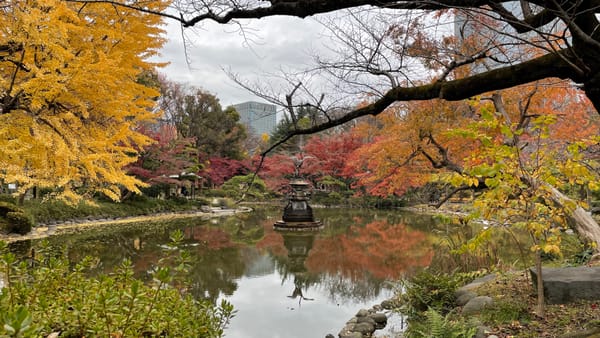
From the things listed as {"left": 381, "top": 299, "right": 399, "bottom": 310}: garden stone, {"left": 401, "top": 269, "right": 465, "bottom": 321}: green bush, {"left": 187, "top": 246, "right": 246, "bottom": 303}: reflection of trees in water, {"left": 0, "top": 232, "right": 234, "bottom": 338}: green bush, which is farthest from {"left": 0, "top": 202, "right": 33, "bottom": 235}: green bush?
{"left": 401, "top": 269, "right": 465, "bottom": 321}: green bush

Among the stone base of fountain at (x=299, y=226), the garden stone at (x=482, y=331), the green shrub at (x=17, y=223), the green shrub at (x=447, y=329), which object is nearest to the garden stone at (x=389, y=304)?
the green shrub at (x=447, y=329)

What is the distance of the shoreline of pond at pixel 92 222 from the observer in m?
9.23

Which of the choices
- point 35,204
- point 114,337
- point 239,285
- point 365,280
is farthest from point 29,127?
point 35,204

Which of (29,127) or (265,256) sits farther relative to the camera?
(265,256)

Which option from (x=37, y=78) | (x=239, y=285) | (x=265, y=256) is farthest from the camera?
(x=265, y=256)

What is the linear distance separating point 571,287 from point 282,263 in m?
5.20

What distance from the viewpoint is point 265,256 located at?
8164mm

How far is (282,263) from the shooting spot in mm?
7535

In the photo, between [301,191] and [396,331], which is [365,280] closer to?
[396,331]

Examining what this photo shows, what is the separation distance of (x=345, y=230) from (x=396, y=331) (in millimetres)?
8026

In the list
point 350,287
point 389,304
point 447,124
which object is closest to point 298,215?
point 350,287

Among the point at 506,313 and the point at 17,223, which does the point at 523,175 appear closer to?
the point at 506,313

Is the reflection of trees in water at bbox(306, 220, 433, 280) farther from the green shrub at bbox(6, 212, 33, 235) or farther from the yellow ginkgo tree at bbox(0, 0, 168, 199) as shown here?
the green shrub at bbox(6, 212, 33, 235)

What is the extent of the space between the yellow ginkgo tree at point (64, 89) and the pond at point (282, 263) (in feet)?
3.29
